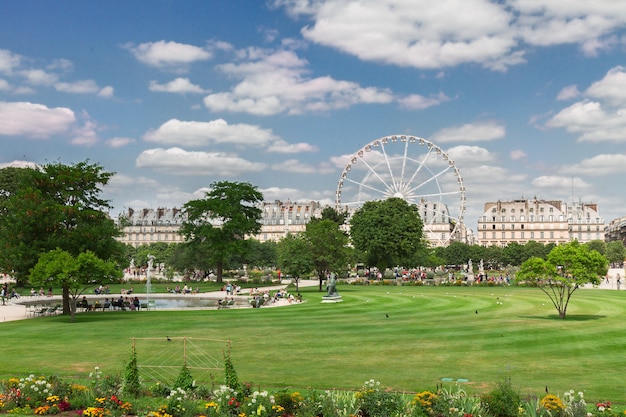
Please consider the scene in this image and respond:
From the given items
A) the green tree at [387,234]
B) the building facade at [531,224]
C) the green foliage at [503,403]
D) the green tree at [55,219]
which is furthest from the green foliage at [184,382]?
the building facade at [531,224]

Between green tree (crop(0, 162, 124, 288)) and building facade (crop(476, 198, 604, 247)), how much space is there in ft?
507

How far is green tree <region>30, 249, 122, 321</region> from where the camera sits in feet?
132

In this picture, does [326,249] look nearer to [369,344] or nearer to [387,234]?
[387,234]

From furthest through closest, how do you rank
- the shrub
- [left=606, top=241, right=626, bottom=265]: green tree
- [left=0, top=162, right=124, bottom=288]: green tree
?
[left=606, top=241, right=626, bottom=265]: green tree < [left=0, top=162, right=124, bottom=288]: green tree < the shrub

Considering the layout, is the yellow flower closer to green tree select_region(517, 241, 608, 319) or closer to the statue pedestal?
green tree select_region(517, 241, 608, 319)

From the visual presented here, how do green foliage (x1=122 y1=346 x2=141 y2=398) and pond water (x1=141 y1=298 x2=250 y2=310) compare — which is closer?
green foliage (x1=122 y1=346 x2=141 y2=398)

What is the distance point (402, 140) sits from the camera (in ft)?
365

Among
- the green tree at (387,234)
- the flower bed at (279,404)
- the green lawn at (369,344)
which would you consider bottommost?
the green lawn at (369,344)

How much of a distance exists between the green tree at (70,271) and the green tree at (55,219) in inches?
133

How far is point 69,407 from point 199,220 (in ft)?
237

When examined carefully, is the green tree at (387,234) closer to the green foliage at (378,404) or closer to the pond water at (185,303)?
the pond water at (185,303)

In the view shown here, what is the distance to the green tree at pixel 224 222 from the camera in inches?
3307

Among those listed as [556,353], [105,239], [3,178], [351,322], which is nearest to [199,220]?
[3,178]

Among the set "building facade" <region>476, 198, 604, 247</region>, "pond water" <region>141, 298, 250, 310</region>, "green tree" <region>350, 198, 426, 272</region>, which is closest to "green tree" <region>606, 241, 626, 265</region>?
"building facade" <region>476, 198, 604, 247</region>
